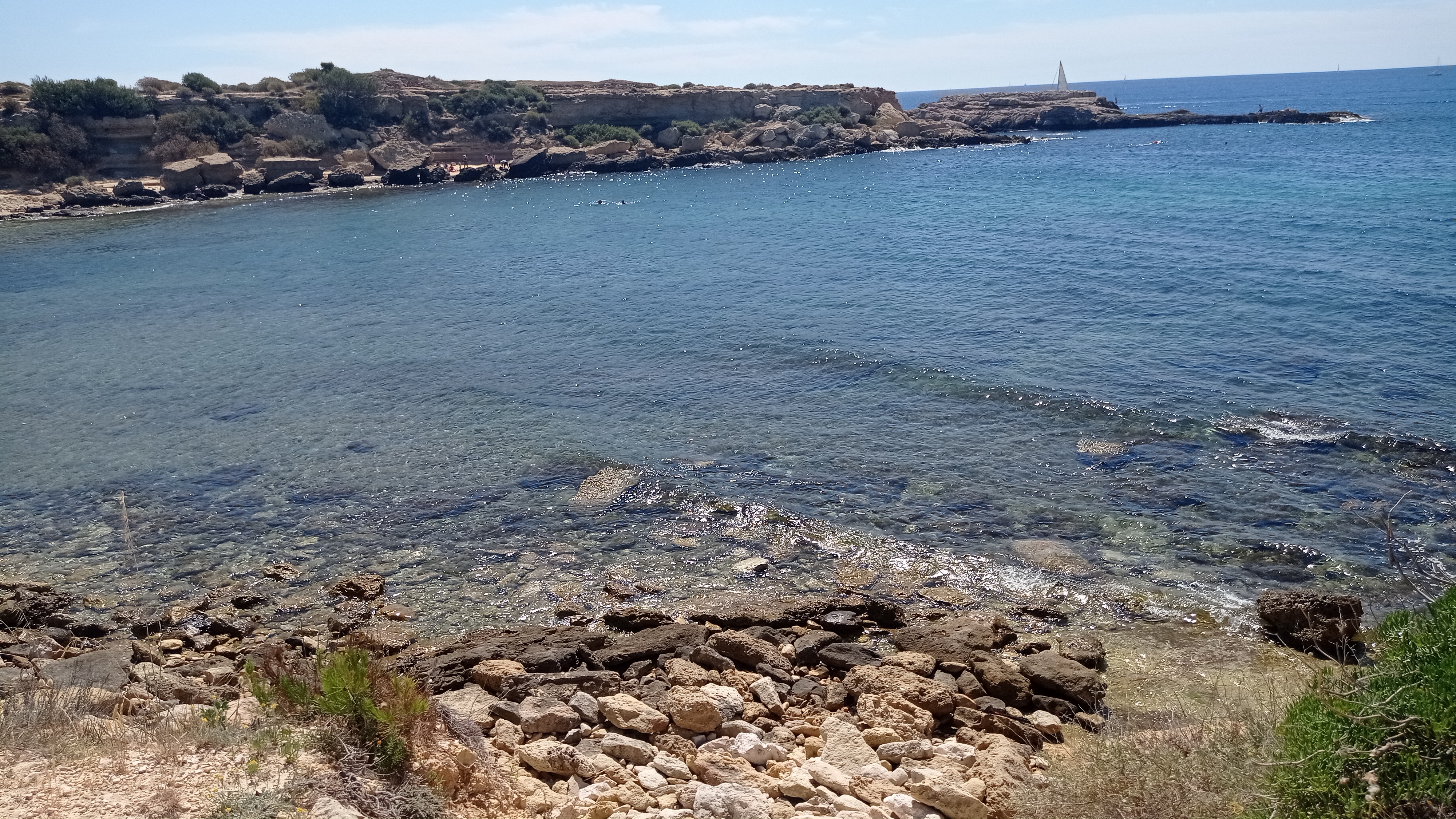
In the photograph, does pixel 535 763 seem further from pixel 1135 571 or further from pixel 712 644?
pixel 1135 571

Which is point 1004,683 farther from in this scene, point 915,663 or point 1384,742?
point 1384,742

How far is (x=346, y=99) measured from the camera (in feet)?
252

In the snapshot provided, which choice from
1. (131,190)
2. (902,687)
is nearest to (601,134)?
(131,190)

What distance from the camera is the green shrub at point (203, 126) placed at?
66062 millimetres

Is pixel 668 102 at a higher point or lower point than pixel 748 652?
higher

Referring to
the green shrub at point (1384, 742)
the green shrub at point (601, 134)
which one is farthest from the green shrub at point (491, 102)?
the green shrub at point (1384, 742)

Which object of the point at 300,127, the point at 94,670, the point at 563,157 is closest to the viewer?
the point at 94,670

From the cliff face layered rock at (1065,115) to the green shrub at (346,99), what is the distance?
51.7 m

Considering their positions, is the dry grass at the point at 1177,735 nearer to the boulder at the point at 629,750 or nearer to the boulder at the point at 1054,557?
the boulder at the point at 1054,557

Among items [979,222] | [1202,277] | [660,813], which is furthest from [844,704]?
[979,222]

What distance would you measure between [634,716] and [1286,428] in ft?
39.2

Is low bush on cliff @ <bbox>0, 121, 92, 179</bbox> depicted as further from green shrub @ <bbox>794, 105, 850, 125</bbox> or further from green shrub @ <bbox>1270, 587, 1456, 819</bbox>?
green shrub @ <bbox>1270, 587, 1456, 819</bbox>

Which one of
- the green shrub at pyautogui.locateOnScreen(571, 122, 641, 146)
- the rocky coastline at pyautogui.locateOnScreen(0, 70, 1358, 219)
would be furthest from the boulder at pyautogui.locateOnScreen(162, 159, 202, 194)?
the green shrub at pyautogui.locateOnScreen(571, 122, 641, 146)

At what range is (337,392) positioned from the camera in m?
19.8
